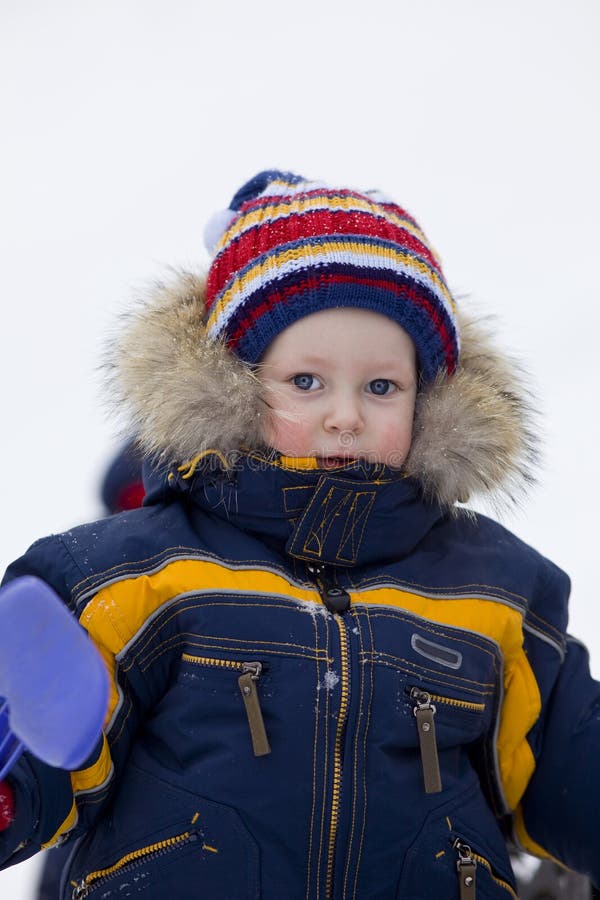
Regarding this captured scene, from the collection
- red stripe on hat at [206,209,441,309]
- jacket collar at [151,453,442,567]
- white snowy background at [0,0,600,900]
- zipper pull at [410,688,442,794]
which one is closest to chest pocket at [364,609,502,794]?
zipper pull at [410,688,442,794]

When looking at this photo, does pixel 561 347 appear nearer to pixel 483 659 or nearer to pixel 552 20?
pixel 552 20

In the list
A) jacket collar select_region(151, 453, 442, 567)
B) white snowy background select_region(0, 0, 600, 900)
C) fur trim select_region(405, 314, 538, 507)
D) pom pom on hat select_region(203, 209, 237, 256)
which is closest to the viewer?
jacket collar select_region(151, 453, 442, 567)

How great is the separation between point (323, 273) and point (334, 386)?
16cm

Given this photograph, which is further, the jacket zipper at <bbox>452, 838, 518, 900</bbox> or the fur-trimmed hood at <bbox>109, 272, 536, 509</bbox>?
the fur-trimmed hood at <bbox>109, 272, 536, 509</bbox>

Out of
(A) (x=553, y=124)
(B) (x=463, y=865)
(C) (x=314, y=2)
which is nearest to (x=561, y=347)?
(A) (x=553, y=124)

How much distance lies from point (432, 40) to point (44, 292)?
1.66 meters

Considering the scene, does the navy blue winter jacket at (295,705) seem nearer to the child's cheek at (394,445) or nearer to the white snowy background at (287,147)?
the child's cheek at (394,445)

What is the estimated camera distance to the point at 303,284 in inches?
51.3

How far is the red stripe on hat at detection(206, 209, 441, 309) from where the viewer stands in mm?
1354

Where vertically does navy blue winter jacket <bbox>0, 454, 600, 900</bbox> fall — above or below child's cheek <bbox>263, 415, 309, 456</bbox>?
below

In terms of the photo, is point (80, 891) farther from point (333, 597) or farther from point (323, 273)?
point (323, 273)

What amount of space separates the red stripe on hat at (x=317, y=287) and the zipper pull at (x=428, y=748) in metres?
0.54

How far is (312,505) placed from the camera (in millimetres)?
1255

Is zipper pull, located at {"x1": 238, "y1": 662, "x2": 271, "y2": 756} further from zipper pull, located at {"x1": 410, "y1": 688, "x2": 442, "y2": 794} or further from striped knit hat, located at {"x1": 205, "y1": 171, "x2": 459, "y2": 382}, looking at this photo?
striped knit hat, located at {"x1": 205, "y1": 171, "x2": 459, "y2": 382}
